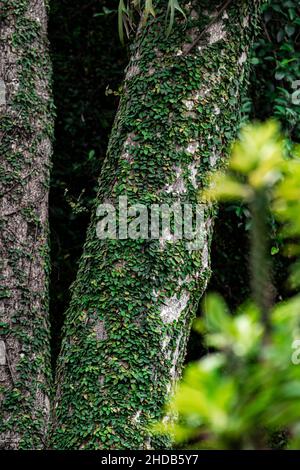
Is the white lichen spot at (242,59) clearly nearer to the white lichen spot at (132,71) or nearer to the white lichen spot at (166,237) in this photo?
the white lichen spot at (132,71)

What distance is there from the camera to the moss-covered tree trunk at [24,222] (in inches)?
90.7

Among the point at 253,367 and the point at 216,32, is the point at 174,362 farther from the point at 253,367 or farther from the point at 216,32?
the point at 253,367

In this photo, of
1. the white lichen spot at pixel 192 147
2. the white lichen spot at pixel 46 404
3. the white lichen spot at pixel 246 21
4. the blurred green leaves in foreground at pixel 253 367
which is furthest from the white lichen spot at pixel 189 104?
the blurred green leaves in foreground at pixel 253 367

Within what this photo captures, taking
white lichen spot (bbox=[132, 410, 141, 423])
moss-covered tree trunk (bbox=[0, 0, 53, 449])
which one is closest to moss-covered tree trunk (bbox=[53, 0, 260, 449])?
white lichen spot (bbox=[132, 410, 141, 423])

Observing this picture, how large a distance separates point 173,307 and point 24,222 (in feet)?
2.54

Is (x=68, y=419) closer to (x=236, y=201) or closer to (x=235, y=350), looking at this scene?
(x=235, y=350)

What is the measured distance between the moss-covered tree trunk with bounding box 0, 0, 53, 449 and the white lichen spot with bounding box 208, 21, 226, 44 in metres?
0.80

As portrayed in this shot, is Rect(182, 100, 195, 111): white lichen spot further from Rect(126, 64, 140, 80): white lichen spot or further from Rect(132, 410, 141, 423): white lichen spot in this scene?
Rect(132, 410, 141, 423): white lichen spot

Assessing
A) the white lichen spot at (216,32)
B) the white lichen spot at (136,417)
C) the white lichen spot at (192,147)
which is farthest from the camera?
the white lichen spot at (216,32)

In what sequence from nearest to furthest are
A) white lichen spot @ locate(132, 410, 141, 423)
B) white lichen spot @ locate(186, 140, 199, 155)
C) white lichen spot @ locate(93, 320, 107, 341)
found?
1. white lichen spot @ locate(132, 410, 141, 423)
2. white lichen spot @ locate(93, 320, 107, 341)
3. white lichen spot @ locate(186, 140, 199, 155)

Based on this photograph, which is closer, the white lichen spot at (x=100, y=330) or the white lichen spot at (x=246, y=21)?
the white lichen spot at (x=100, y=330)

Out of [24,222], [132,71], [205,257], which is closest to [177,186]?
[205,257]

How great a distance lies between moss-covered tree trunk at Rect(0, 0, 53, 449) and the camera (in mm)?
2303
